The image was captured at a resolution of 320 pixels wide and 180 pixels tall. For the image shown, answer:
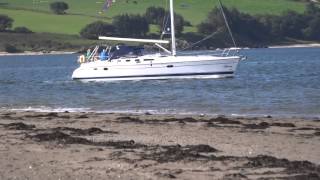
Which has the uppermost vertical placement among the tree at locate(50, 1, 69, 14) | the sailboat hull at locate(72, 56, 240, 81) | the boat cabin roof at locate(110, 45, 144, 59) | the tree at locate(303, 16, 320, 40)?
the tree at locate(50, 1, 69, 14)

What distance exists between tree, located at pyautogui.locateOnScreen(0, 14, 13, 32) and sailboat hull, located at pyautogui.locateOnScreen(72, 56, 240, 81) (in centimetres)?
11057

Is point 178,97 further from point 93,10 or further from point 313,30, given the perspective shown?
point 313,30

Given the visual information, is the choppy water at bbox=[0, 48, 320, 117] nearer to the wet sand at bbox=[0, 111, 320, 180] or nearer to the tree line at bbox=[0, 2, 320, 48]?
the wet sand at bbox=[0, 111, 320, 180]

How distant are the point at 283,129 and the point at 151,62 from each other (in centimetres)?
3314

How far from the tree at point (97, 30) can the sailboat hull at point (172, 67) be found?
83.3 m

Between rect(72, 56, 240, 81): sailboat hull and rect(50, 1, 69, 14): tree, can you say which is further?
rect(50, 1, 69, 14): tree

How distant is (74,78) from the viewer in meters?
61.9

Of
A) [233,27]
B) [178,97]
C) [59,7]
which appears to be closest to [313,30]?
[233,27]

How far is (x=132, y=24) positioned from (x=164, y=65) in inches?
3588

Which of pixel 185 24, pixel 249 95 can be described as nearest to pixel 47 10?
pixel 185 24

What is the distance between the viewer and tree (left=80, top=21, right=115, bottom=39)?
476 ft

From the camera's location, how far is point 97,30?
145 metres

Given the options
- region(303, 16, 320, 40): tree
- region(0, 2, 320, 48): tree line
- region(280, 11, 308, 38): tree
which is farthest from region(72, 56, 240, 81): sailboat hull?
region(303, 16, 320, 40): tree

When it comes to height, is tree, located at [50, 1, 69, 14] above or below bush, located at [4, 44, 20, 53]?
above
